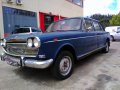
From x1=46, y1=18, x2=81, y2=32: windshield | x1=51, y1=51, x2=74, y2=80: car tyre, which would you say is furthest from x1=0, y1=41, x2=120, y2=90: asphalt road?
x1=46, y1=18, x2=81, y2=32: windshield

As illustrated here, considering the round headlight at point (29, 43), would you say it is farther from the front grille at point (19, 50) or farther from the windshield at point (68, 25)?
the windshield at point (68, 25)

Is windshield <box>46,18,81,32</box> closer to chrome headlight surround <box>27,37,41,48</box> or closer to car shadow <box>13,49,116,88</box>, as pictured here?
car shadow <box>13,49,116,88</box>

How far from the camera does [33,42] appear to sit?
367 cm

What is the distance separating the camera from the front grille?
3814mm

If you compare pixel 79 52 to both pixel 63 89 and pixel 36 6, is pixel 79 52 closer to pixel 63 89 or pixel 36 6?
pixel 63 89

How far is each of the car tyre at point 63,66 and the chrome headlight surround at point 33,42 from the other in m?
0.67

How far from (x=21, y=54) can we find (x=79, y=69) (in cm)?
→ 196

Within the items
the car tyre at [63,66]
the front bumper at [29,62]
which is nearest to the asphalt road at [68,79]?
the car tyre at [63,66]

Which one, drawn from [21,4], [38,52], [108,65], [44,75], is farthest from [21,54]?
[21,4]

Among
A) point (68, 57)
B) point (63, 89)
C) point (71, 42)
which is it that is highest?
point (71, 42)

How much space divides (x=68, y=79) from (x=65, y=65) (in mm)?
372

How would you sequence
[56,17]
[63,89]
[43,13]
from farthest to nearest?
[56,17], [43,13], [63,89]

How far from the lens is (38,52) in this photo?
367 centimetres

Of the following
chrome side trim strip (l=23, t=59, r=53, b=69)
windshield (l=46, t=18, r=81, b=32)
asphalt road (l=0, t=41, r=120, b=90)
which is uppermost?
windshield (l=46, t=18, r=81, b=32)
